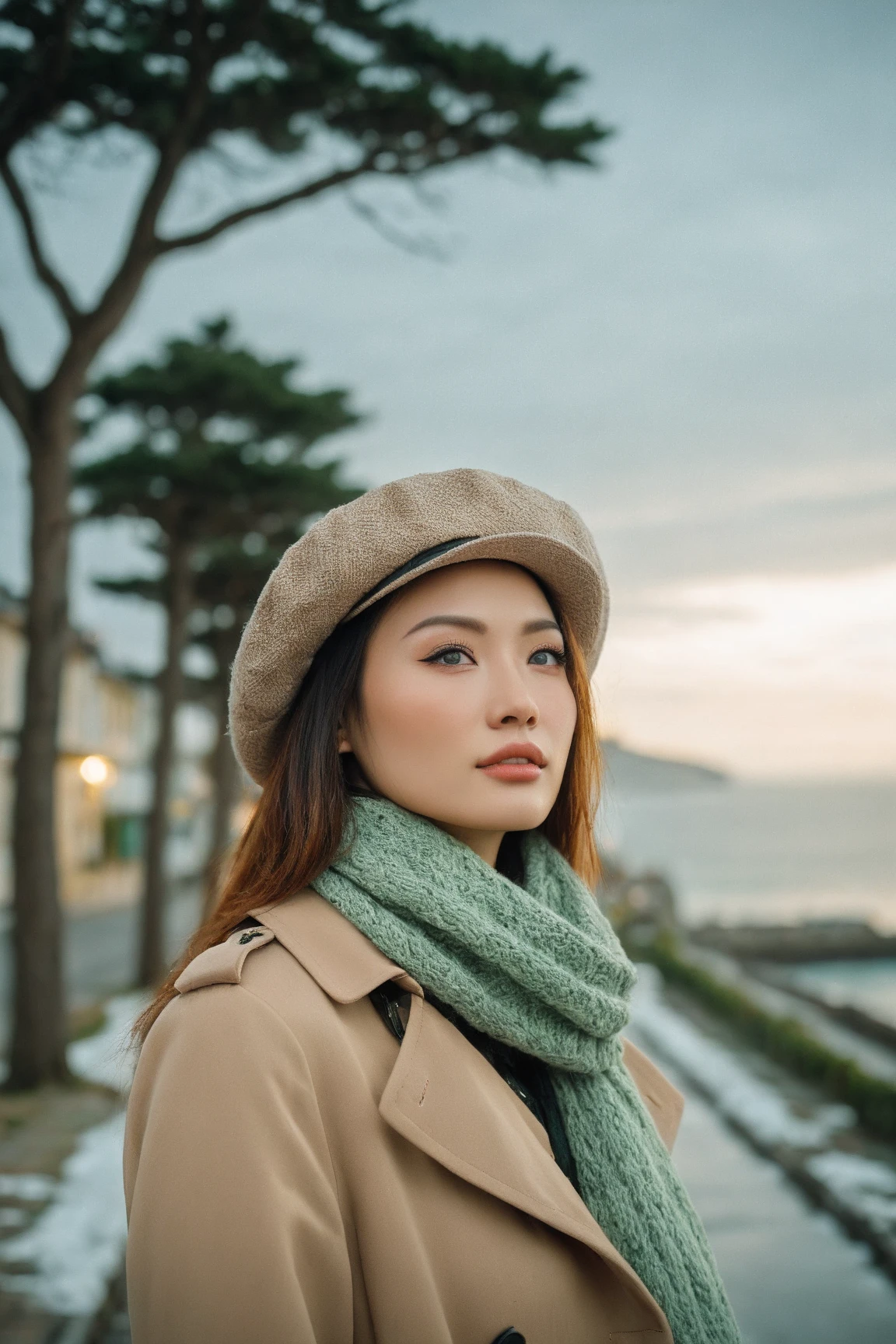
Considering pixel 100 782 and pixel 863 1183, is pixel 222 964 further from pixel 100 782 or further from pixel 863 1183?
pixel 100 782

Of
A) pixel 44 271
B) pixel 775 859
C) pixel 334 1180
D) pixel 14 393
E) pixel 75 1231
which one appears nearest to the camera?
pixel 334 1180

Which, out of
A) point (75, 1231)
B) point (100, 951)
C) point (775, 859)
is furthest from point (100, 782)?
point (775, 859)

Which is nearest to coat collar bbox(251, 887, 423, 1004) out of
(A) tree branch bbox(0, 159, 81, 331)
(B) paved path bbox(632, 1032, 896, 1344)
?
(B) paved path bbox(632, 1032, 896, 1344)

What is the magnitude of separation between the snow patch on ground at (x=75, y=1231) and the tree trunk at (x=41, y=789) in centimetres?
132

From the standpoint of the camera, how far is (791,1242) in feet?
17.5

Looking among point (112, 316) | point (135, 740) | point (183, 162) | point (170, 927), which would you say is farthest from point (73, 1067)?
point (135, 740)

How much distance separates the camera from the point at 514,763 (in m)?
1.54

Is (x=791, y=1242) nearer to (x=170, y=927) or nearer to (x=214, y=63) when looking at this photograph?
(x=214, y=63)

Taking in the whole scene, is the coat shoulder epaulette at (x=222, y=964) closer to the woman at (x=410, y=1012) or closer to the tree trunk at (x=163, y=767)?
the woman at (x=410, y=1012)

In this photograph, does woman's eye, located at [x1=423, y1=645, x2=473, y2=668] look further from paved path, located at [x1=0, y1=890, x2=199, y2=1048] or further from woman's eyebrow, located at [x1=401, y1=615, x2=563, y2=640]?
paved path, located at [x1=0, y1=890, x2=199, y2=1048]

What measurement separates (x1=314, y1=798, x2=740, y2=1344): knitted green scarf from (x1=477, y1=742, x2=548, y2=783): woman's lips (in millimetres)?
123

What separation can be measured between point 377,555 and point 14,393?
6.66 metres

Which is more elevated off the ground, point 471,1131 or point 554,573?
point 554,573

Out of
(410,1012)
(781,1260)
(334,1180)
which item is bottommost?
(781,1260)
